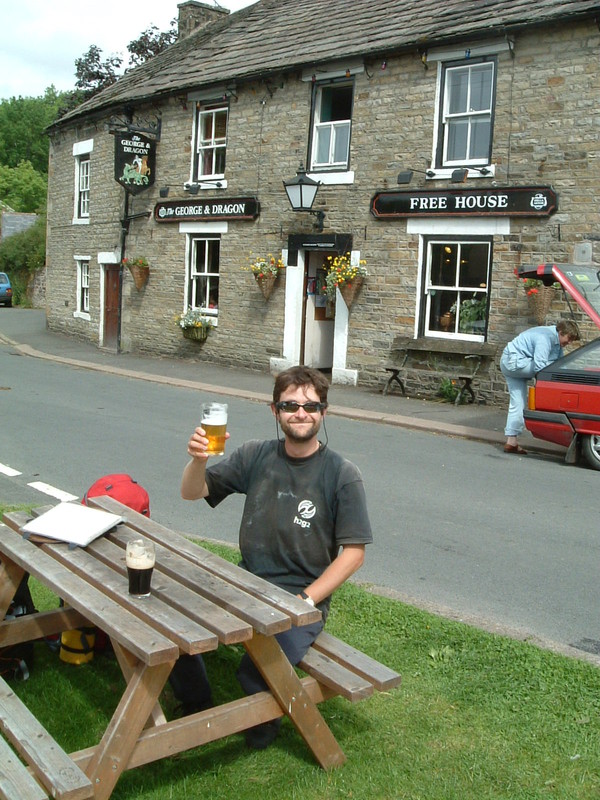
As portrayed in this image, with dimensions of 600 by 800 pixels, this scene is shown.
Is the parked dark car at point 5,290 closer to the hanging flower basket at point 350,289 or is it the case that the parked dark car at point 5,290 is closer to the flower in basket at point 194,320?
the flower in basket at point 194,320

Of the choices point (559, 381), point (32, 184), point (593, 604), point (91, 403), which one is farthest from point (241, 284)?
point (32, 184)

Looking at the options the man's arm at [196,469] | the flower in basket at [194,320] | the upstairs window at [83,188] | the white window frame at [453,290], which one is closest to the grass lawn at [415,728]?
the man's arm at [196,469]

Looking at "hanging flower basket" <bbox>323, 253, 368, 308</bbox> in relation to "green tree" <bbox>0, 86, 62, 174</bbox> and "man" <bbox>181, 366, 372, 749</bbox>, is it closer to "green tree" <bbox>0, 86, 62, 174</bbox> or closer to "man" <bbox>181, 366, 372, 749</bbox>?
"man" <bbox>181, 366, 372, 749</bbox>

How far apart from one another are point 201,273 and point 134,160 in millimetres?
3216

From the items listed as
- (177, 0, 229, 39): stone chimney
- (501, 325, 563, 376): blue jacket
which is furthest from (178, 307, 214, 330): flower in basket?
(501, 325, 563, 376): blue jacket

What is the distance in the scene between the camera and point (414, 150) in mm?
15719

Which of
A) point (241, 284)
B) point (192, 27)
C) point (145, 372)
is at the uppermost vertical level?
point (192, 27)

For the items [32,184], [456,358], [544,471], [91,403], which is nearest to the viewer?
[544,471]

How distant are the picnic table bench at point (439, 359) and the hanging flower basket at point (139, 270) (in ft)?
25.6

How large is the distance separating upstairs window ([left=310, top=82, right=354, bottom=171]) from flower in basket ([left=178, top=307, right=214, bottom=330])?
4378 mm

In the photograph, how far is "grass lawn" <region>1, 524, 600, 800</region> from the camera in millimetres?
3297

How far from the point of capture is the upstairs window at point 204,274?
20031 millimetres

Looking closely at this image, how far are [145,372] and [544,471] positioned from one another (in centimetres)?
1049

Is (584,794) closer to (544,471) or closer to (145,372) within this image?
(544,471)
